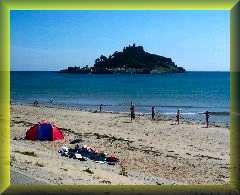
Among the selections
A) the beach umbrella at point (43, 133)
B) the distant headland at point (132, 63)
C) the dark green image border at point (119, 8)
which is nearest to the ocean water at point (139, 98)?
the beach umbrella at point (43, 133)

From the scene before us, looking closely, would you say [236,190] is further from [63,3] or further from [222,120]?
[222,120]

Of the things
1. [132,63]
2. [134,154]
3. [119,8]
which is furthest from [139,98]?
[132,63]

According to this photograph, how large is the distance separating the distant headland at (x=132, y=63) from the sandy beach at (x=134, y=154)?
346 ft

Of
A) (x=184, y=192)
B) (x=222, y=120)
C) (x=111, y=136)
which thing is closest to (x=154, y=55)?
(x=222, y=120)

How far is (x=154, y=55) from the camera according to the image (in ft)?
521

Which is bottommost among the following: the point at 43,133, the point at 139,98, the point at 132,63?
the point at 43,133

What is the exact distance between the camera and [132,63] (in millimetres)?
156000

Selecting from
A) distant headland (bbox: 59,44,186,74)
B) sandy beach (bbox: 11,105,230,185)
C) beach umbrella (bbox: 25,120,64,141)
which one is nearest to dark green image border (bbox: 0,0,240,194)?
sandy beach (bbox: 11,105,230,185)

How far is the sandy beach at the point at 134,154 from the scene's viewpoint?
10656mm

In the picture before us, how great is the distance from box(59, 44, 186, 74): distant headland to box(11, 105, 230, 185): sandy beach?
106 meters

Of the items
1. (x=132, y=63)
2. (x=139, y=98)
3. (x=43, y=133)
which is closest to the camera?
(x=43, y=133)

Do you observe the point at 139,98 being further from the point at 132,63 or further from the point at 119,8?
the point at 132,63

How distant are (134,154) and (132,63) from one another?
5546 inches

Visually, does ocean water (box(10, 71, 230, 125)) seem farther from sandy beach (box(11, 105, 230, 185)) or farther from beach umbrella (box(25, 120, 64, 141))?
beach umbrella (box(25, 120, 64, 141))
